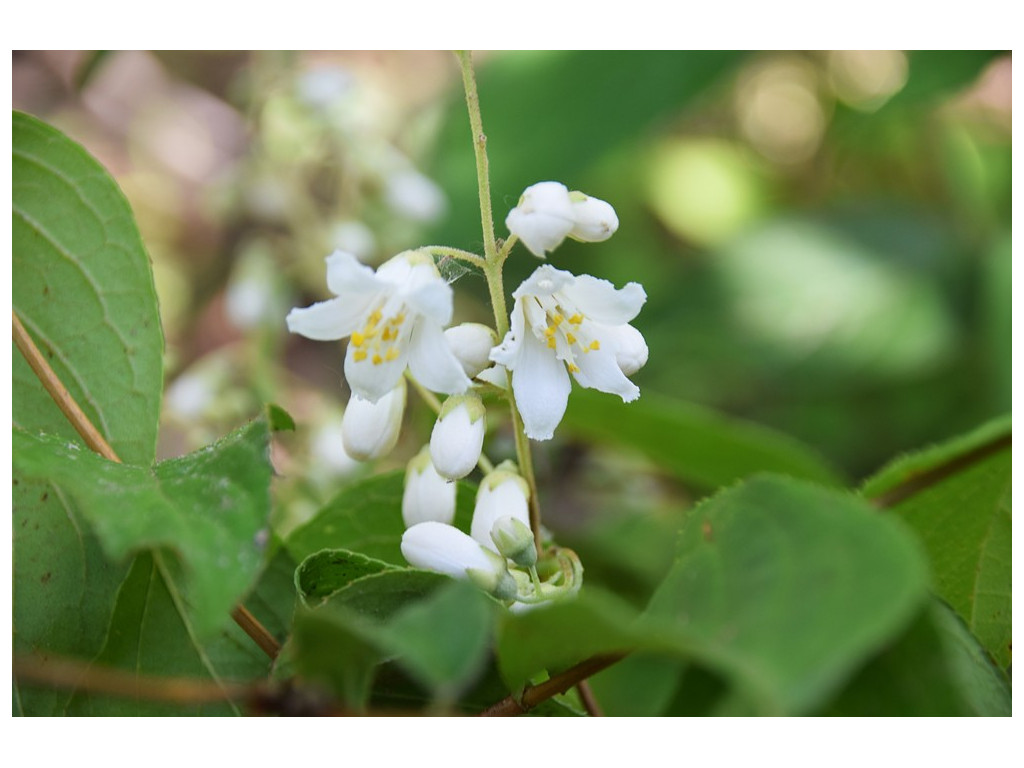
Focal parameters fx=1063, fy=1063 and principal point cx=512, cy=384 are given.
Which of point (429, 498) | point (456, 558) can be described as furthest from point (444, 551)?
point (429, 498)

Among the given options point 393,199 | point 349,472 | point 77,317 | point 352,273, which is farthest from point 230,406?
point 352,273

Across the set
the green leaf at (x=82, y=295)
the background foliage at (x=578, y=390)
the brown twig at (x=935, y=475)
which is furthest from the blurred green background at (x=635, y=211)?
the brown twig at (x=935, y=475)

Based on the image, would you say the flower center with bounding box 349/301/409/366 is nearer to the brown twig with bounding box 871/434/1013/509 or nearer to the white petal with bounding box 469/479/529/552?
the white petal with bounding box 469/479/529/552

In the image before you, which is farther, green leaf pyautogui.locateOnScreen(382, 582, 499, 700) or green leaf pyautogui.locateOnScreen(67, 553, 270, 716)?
green leaf pyautogui.locateOnScreen(67, 553, 270, 716)

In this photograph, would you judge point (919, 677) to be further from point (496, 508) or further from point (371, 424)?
point (371, 424)

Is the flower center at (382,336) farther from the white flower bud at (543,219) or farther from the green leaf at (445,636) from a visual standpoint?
the green leaf at (445,636)

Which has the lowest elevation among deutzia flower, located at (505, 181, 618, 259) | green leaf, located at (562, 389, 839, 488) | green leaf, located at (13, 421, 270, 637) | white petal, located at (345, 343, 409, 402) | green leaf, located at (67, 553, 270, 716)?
green leaf, located at (562, 389, 839, 488)

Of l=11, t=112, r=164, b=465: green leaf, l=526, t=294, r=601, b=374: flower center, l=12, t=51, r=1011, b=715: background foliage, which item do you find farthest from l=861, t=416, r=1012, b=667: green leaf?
l=11, t=112, r=164, b=465: green leaf
